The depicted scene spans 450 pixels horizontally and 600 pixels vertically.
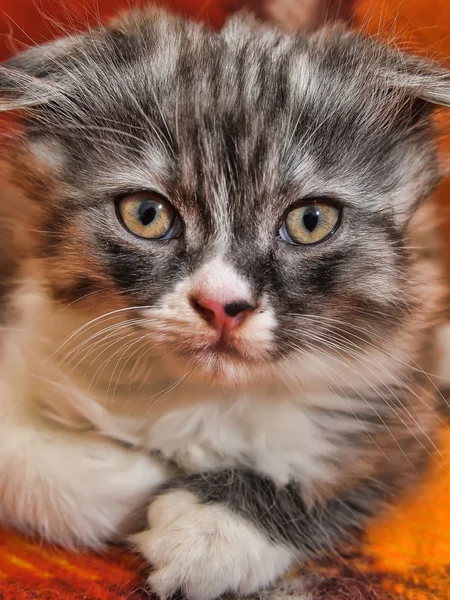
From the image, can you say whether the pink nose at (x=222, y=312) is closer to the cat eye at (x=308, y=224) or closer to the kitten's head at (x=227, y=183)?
the kitten's head at (x=227, y=183)

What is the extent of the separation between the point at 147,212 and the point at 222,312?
23 centimetres

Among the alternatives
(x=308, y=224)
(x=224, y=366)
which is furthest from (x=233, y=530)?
(x=308, y=224)

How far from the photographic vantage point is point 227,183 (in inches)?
38.8

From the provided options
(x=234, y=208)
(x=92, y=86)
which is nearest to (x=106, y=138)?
(x=92, y=86)

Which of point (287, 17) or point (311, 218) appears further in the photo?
point (287, 17)

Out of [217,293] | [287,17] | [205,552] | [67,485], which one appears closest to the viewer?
[217,293]

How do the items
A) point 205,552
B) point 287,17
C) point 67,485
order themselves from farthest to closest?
point 287,17
point 67,485
point 205,552

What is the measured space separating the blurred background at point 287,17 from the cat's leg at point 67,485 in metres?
0.79

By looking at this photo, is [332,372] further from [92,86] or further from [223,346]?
[92,86]

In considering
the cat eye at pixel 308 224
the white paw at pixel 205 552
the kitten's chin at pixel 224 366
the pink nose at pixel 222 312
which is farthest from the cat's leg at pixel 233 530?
the cat eye at pixel 308 224

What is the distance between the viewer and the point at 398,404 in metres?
1.21

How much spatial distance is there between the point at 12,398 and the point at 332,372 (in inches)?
23.6

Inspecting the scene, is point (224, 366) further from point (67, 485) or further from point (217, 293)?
point (67, 485)

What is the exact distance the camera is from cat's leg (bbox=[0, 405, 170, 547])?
1.10m
